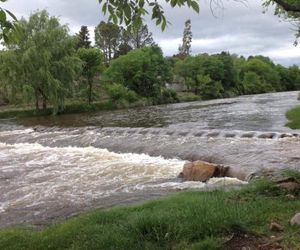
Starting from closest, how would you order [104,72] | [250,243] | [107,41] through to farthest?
[250,243] < [104,72] < [107,41]

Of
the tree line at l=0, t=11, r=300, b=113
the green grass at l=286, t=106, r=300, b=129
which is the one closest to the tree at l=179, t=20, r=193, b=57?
the tree line at l=0, t=11, r=300, b=113

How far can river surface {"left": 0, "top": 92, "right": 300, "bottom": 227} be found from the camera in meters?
11.2

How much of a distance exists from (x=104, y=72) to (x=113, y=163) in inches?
1854

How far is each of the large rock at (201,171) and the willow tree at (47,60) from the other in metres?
30.1

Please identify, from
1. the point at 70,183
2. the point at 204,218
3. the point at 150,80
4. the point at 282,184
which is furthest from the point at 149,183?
the point at 150,80

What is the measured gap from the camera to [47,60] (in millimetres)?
41281

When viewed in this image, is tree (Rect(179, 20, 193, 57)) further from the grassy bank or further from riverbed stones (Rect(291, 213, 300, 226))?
riverbed stones (Rect(291, 213, 300, 226))

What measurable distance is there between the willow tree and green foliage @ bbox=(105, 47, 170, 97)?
1805 cm

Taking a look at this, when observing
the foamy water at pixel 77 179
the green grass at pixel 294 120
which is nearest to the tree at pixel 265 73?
the green grass at pixel 294 120

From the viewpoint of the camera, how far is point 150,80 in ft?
209

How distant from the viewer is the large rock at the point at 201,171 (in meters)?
12.8

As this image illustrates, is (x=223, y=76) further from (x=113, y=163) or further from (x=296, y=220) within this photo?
(x=296, y=220)

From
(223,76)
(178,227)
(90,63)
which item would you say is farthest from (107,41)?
(178,227)

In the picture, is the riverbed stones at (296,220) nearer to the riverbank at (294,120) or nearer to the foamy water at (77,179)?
the foamy water at (77,179)
